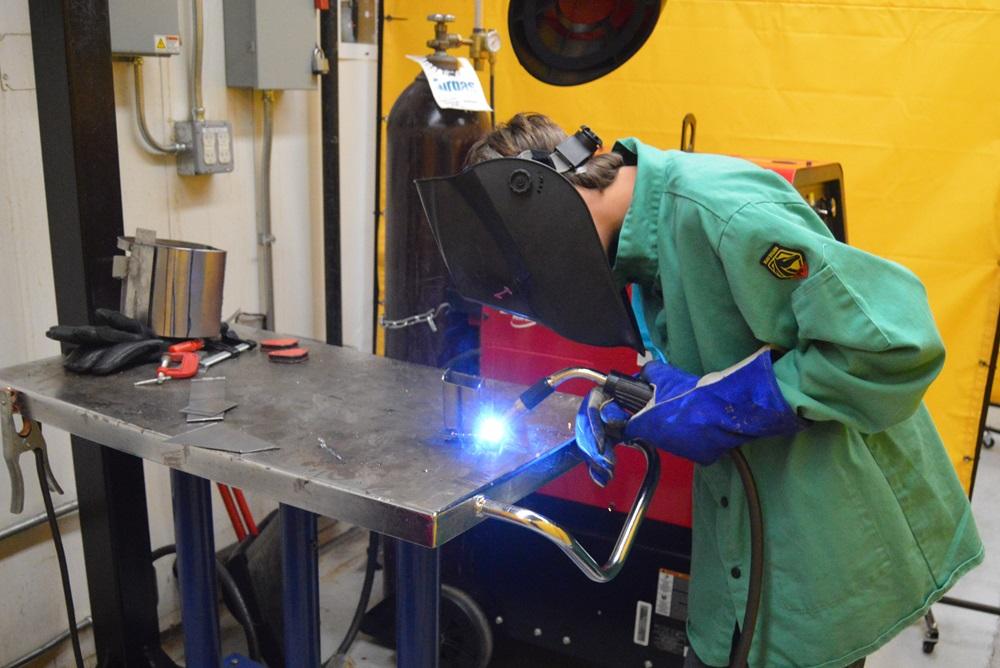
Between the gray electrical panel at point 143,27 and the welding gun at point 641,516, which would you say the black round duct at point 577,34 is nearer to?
the welding gun at point 641,516

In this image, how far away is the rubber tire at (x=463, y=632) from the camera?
205cm

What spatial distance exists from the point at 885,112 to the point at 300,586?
→ 1856mm

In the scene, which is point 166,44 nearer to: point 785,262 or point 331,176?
point 331,176

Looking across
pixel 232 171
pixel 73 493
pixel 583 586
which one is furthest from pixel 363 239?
pixel 583 586

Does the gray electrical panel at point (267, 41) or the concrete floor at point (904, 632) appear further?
the concrete floor at point (904, 632)

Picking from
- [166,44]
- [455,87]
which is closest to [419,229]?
[455,87]

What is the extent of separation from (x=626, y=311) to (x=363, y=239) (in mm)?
1801

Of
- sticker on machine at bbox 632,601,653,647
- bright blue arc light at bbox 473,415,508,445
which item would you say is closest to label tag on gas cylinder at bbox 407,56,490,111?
bright blue arc light at bbox 473,415,508,445

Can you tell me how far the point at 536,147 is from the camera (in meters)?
1.29

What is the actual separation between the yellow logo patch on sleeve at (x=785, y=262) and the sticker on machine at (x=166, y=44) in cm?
143

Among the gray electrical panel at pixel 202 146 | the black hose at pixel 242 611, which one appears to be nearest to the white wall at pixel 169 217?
the gray electrical panel at pixel 202 146

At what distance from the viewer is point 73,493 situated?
2.04 m

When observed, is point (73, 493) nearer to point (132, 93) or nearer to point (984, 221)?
point (132, 93)

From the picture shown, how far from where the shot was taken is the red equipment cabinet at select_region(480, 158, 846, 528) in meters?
1.90
